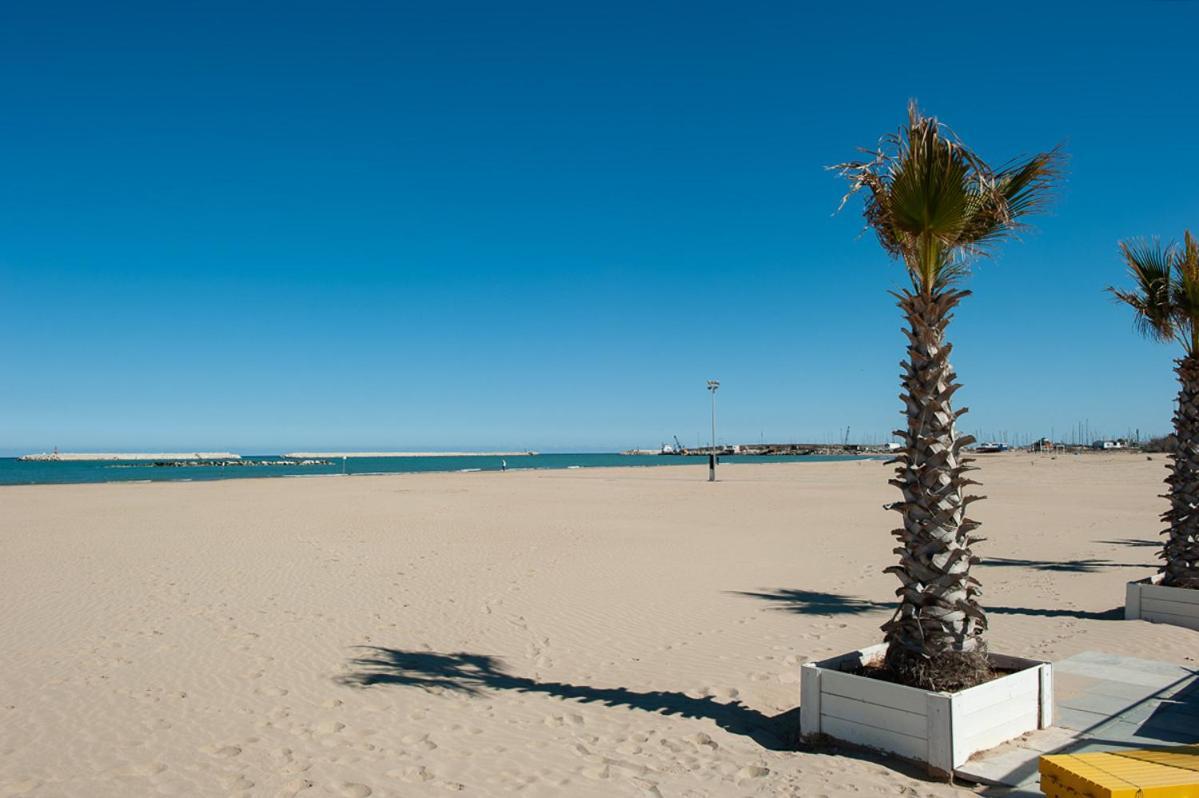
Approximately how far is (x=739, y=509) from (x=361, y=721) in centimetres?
2254

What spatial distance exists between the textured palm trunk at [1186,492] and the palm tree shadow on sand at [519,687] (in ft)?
20.7

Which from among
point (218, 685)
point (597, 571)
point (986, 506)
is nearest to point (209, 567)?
point (597, 571)

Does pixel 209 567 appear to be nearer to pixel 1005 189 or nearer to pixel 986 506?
pixel 1005 189

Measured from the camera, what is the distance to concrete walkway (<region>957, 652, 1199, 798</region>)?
543 centimetres

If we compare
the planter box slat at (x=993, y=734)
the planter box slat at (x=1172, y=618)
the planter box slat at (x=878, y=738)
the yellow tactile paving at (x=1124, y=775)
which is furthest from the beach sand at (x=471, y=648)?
the yellow tactile paving at (x=1124, y=775)

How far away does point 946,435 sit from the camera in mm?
5965

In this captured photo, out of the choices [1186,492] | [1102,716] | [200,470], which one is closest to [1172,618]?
[1186,492]

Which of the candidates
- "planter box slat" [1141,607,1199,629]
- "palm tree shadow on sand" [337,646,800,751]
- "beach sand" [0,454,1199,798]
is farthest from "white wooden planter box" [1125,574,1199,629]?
"palm tree shadow on sand" [337,646,800,751]

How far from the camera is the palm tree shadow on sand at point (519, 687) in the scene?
674 cm

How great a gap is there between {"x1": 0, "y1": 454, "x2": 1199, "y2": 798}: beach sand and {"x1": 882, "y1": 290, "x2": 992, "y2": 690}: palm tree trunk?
34.5 inches

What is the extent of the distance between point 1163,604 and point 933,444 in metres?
6.31

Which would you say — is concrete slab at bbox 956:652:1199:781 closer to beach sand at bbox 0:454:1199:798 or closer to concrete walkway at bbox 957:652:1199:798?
concrete walkway at bbox 957:652:1199:798

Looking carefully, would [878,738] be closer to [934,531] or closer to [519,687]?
[934,531]

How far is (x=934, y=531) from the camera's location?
5.93 meters
